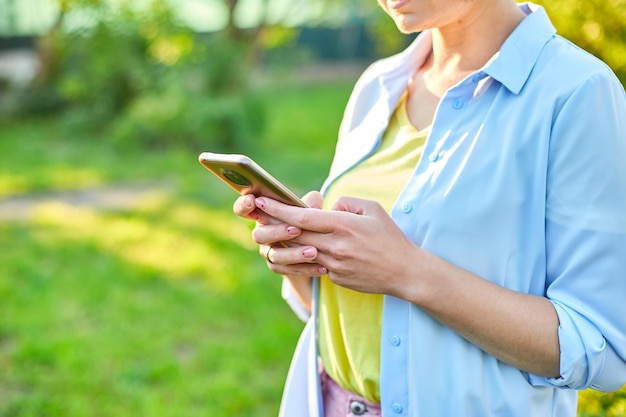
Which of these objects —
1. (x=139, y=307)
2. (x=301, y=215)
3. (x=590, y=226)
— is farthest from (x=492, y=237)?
(x=139, y=307)

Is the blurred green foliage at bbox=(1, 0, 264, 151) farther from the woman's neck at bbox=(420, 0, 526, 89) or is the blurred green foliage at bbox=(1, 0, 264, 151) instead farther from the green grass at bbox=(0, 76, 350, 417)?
the woman's neck at bbox=(420, 0, 526, 89)

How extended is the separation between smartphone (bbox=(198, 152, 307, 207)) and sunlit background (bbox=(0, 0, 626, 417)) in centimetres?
52

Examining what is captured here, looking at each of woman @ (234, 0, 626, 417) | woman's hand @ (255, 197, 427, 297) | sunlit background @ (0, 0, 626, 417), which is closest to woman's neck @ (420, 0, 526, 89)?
woman @ (234, 0, 626, 417)

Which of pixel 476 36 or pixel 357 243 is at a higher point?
pixel 476 36

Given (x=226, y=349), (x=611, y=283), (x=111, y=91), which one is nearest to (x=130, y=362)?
(x=226, y=349)

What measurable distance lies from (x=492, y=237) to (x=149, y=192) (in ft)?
20.9

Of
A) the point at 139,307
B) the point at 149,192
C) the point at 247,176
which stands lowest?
the point at 139,307

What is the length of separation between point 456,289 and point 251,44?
32.8ft

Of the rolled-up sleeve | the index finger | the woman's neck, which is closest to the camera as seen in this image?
the rolled-up sleeve

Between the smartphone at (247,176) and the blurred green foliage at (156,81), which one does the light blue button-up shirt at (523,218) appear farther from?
the blurred green foliage at (156,81)

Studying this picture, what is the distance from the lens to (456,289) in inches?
53.8

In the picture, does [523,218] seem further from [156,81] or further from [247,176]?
[156,81]

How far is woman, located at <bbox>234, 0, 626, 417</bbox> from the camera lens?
131 centimetres

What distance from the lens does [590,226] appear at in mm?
1290
